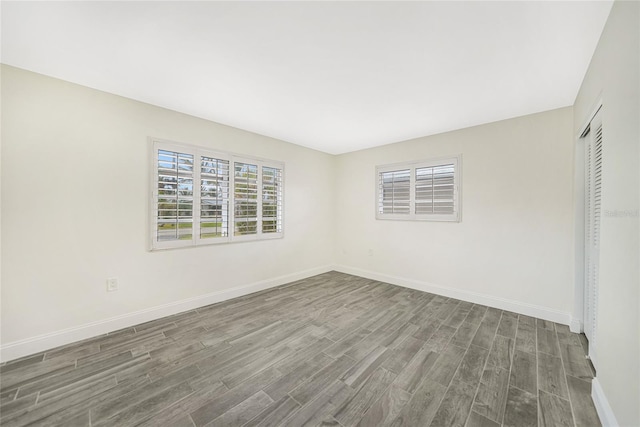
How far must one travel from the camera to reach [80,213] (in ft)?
7.91

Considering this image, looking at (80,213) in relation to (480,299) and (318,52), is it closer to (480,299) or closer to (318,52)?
(318,52)

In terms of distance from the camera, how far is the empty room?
5.04 ft

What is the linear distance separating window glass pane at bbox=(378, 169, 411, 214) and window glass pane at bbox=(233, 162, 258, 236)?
226 cm

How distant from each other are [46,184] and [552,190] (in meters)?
5.31

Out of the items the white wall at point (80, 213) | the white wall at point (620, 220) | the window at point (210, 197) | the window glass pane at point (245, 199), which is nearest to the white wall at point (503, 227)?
the white wall at point (620, 220)

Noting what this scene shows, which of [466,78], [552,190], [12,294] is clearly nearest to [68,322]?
[12,294]

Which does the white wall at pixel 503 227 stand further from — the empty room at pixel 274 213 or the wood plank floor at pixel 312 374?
the wood plank floor at pixel 312 374

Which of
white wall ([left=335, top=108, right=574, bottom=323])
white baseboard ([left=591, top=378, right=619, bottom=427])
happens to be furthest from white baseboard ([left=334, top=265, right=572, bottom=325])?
white baseboard ([left=591, top=378, right=619, bottom=427])

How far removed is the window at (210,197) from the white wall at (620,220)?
3662 mm

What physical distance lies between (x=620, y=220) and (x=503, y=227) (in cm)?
198

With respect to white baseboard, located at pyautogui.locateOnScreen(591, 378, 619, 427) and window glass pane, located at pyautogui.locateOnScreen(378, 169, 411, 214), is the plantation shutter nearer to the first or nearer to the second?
window glass pane, located at pyautogui.locateOnScreen(378, 169, 411, 214)

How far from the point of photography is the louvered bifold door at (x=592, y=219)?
2.07m

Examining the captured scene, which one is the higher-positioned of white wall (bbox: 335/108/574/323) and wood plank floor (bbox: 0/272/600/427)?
white wall (bbox: 335/108/574/323)

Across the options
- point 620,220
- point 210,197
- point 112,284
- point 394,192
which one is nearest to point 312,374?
point 620,220
